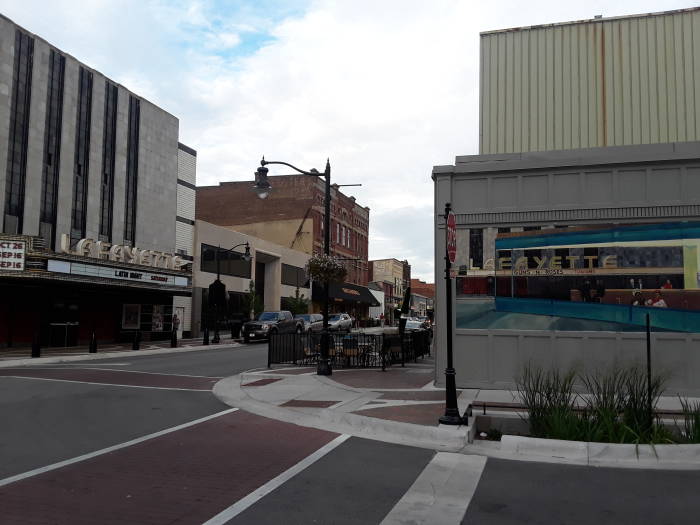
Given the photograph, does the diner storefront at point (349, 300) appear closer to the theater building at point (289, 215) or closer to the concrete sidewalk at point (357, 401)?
the theater building at point (289, 215)

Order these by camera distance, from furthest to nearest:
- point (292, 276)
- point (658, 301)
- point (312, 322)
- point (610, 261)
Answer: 1. point (292, 276)
2. point (312, 322)
3. point (610, 261)
4. point (658, 301)

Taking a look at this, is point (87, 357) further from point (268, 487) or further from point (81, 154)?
point (268, 487)

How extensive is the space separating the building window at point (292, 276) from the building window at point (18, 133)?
28.6m

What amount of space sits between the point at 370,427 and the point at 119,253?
2358 cm

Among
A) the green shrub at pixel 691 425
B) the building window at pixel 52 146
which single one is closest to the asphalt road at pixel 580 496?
the green shrub at pixel 691 425

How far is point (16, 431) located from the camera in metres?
8.70

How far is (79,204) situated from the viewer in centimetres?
3072

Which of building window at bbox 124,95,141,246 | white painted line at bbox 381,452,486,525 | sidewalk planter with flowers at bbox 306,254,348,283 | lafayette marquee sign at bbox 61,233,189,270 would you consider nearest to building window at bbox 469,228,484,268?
sidewalk planter with flowers at bbox 306,254,348,283

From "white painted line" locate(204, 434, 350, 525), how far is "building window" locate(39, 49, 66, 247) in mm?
25396

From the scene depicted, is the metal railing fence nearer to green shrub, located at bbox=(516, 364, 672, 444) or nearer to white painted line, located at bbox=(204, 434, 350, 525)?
green shrub, located at bbox=(516, 364, 672, 444)

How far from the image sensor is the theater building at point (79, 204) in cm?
2659

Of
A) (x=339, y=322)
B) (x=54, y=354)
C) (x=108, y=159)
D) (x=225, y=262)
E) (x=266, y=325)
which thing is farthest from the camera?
(x=225, y=262)

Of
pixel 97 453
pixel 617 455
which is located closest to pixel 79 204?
pixel 97 453

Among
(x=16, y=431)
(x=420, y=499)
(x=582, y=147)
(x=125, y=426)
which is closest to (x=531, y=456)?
(x=420, y=499)
